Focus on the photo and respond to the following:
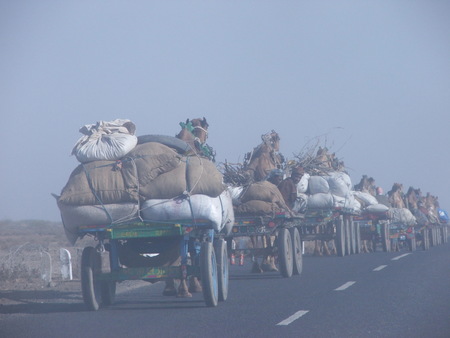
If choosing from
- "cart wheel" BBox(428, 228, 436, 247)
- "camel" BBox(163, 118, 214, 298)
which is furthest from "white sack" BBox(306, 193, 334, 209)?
"cart wheel" BBox(428, 228, 436, 247)

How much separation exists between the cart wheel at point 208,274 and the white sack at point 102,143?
1821 mm

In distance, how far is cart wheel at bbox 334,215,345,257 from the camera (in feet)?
76.4

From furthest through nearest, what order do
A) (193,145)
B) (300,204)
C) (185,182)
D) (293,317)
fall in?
1. (300,204)
2. (193,145)
3. (185,182)
4. (293,317)

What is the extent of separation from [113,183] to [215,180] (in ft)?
4.87

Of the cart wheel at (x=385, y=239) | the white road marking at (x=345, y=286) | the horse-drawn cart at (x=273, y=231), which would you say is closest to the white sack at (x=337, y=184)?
the cart wheel at (x=385, y=239)

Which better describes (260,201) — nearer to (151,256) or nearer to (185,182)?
(151,256)

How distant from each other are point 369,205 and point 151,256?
1894cm

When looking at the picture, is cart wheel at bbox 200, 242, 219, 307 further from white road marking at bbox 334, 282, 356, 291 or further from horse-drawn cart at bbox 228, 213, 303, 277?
horse-drawn cart at bbox 228, 213, 303, 277

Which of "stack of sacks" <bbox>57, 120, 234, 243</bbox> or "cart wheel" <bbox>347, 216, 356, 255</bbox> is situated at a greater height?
"stack of sacks" <bbox>57, 120, 234, 243</bbox>

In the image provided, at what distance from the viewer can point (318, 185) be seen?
74.5 ft

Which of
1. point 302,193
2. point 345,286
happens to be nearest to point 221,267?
point 345,286

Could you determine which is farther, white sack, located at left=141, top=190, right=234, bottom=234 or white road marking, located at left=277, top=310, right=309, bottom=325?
white sack, located at left=141, top=190, right=234, bottom=234

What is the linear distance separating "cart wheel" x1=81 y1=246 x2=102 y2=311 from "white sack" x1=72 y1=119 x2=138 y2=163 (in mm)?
1334

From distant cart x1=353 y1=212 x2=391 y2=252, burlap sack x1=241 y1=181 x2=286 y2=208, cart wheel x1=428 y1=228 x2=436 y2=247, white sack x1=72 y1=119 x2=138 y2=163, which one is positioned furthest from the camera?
cart wheel x1=428 y1=228 x2=436 y2=247
